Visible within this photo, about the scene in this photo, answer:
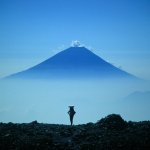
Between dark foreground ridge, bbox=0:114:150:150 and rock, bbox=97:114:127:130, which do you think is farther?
rock, bbox=97:114:127:130

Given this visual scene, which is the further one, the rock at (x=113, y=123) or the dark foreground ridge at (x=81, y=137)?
the rock at (x=113, y=123)

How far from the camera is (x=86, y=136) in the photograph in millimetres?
21250

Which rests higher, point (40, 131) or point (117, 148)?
point (40, 131)

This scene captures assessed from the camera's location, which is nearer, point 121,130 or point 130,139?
point 130,139

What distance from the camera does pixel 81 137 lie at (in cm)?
2117

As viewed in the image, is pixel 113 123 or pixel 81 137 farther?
pixel 113 123

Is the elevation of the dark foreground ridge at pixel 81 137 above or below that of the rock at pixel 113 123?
below

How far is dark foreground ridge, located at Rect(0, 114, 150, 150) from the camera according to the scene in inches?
744

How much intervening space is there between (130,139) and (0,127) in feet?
31.2

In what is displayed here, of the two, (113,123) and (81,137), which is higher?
(113,123)

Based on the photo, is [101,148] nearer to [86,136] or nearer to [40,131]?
[86,136]

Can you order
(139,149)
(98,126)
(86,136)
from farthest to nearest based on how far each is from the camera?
(98,126) → (86,136) → (139,149)

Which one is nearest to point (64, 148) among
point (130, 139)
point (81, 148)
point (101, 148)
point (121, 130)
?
point (81, 148)

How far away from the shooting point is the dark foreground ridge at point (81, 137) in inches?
744
